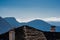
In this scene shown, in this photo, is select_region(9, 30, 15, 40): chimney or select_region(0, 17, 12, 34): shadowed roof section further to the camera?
select_region(0, 17, 12, 34): shadowed roof section

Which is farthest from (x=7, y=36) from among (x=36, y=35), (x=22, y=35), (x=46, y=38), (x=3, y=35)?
(x=46, y=38)

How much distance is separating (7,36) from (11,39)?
0.66 m

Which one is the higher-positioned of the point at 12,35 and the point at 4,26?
the point at 4,26

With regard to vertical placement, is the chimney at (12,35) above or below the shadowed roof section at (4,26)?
below

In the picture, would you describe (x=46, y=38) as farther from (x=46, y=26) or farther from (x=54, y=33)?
(x=46, y=26)

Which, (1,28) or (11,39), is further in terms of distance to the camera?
(1,28)

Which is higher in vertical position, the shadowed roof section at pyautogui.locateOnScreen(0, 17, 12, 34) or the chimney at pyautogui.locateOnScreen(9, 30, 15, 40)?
the shadowed roof section at pyautogui.locateOnScreen(0, 17, 12, 34)

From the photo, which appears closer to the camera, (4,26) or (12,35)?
(12,35)

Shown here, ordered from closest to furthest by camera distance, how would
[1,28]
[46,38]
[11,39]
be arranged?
[11,39]
[46,38]
[1,28]

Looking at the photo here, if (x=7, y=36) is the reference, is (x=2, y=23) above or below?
above

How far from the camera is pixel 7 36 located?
18891 millimetres

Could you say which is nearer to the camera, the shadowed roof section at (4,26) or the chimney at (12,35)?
the chimney at (12,35)

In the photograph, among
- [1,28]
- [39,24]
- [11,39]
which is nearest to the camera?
[11,39]

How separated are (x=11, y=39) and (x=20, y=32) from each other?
49.3 inches
